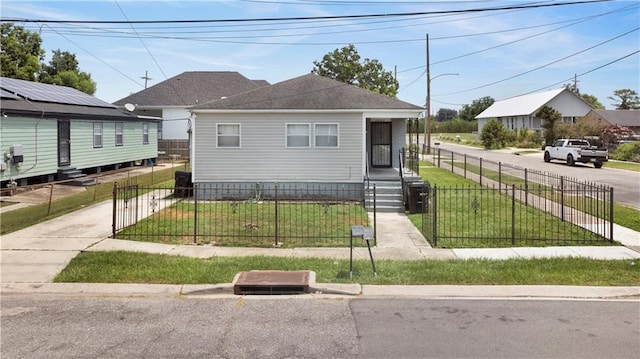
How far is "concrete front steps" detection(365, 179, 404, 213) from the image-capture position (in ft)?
53.4

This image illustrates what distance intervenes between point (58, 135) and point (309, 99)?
37.8ft

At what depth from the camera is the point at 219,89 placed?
42250 mm

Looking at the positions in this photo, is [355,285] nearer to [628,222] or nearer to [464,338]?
[464,338]

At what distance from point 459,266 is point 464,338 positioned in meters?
3.34

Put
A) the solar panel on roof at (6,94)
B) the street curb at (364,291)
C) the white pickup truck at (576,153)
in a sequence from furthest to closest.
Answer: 1. the white pickup truck at (576,153)
2. the solar panel on roof at (6,94)
3. the street curb at (364,291)

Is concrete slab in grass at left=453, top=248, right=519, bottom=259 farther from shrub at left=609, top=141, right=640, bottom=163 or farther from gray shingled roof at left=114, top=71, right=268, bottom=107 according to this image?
gray shingled roof at left=114, top=71, right=268, bottom=107

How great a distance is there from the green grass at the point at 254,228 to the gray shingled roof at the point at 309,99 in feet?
14.1

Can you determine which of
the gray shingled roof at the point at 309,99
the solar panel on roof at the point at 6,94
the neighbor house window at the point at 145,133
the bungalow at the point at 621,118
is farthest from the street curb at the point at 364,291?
the bungalow at the point at 621,118

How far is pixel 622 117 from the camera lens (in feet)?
192

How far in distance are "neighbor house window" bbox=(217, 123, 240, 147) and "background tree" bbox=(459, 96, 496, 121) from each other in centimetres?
9659

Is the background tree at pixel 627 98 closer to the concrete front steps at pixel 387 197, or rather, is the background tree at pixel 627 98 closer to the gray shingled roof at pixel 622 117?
the gray shingled roof at pixel 622 117

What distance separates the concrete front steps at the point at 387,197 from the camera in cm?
1627

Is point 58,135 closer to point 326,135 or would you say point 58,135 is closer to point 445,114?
point 326,135

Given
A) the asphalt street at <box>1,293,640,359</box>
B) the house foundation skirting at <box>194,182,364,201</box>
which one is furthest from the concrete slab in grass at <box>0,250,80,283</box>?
the house foundation skirting at <box>194,182,364,201</box>
